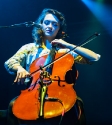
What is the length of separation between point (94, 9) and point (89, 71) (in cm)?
72

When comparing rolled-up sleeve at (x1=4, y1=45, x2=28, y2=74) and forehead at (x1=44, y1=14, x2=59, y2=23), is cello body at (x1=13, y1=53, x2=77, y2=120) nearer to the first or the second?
rolled-up sleeve at (x1=4, y1=45, x2=28, y2=74)

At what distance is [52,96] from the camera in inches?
54.1

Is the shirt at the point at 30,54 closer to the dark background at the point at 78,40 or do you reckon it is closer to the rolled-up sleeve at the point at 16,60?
the rolled-up sleeve at the point at 16,60

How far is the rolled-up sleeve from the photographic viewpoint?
1787 mm

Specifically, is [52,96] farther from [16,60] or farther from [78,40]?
[78,40]

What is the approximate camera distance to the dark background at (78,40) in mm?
2631

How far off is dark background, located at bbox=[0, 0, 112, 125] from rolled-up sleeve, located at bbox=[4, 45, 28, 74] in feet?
2.35

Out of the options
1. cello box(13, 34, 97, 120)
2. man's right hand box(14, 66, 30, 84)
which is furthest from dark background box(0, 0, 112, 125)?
man's right hand box(14, 66, 30, 84)

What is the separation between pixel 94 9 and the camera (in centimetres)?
272

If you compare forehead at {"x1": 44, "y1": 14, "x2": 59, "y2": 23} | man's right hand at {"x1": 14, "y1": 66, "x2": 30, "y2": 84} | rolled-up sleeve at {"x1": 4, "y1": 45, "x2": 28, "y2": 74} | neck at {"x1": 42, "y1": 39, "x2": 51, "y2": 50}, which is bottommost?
man's right hand at {"x1": 14, "y1": 66, "x2": 30, "y2": 84}

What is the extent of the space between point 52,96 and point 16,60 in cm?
62

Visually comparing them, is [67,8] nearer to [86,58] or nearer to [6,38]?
[6,38]

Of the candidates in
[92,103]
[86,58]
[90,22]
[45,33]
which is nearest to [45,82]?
[86,58]

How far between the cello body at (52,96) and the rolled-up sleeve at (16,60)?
17 centimetres
